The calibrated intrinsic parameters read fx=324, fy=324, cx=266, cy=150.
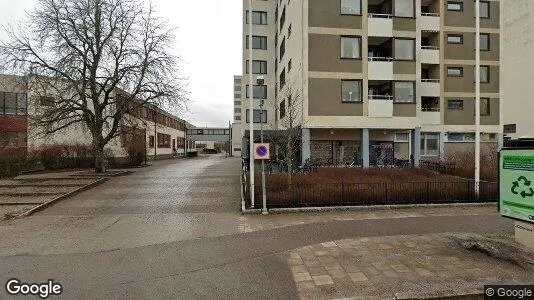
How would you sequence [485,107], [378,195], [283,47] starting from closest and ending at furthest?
1. [378,195]
2. [485,107]
3. [283,47]

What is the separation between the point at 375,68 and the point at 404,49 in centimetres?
243

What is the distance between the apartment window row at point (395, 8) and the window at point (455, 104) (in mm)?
9178

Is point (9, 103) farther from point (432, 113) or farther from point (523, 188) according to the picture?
point (523, 188)

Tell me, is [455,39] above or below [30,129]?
above

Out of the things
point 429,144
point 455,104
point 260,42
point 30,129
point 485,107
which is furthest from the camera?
point 260,42

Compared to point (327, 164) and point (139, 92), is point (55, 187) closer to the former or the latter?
point (139, 92)

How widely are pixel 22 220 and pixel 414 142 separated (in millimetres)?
21300

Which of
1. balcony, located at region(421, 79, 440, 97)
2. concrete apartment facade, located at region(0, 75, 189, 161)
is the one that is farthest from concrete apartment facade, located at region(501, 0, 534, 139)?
concrete apartment facade, located at region(0, 75, 189, 161)

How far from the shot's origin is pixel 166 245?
7391 millimetres

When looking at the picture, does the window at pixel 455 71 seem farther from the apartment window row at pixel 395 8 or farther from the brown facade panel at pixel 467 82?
the apartment window row at pixel 395 8

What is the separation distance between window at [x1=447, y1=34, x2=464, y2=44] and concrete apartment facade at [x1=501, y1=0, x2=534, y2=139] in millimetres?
20991

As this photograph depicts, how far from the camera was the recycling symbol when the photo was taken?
5730mm

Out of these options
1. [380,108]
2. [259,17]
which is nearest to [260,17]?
[259,17]

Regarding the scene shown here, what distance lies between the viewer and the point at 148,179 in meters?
19.5
